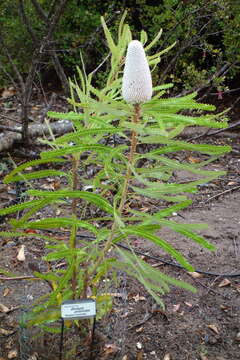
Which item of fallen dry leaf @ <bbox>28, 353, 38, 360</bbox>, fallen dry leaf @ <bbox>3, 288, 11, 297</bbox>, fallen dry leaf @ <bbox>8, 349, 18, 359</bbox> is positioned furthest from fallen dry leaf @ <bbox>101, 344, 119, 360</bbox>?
fallen dry leaf @ <bbox>3, 288, 11, 297</bbox>

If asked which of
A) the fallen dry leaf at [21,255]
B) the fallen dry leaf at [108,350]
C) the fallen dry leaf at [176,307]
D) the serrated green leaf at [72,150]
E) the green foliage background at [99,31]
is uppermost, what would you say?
the serrated green leaf at [72,150]

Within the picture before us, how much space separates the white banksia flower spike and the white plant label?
73 cm

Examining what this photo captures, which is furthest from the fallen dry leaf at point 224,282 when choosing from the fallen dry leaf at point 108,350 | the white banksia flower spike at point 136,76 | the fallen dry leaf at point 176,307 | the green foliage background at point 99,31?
the green foliage background at point 99,31

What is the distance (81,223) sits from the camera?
1.42 m

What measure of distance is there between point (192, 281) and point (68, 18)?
12.1ft

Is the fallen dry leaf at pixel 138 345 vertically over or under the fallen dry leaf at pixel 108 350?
under

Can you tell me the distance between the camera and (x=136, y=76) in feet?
3.69

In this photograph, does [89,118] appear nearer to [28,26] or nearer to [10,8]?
[28,26]

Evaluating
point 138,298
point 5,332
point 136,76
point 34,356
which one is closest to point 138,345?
point 138,298

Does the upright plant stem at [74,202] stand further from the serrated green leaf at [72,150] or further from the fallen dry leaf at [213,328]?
the fallen dry leaf at [213,328]

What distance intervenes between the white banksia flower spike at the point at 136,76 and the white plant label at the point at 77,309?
2.39 feet

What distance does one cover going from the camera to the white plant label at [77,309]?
4.88ft

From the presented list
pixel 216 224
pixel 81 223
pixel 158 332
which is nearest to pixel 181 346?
pixel 158 332

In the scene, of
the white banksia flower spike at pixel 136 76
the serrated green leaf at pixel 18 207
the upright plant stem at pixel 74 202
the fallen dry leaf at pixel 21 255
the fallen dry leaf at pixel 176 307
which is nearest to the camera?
the white banksia flower spike at pixel 136 76
